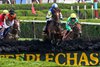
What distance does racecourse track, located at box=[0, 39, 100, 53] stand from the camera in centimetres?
Result: 1180

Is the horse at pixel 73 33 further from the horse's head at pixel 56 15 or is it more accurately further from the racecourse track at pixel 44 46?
the racecourse track at pixel 44 46

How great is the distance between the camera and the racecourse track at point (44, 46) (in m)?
11.8

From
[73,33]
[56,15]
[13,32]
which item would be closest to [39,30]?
[73,33]

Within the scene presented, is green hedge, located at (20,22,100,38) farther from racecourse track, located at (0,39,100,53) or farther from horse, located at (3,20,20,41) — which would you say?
racecourse track, located at (0,39,100,53)

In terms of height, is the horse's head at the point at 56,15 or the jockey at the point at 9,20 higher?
the horse's head at the point at 56,15

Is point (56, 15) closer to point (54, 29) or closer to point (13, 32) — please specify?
point (54, 29)

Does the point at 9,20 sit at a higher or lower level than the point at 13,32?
higher

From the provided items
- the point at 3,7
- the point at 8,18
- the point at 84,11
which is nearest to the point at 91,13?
the point at 84,11

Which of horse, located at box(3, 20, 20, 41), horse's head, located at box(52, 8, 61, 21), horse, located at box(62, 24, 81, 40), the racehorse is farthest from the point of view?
horse, located at box(62, 24, 81, 40)

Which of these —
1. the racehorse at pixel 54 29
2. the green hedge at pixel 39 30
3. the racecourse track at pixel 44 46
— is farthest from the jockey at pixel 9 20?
the green hedge at pixel 39 30

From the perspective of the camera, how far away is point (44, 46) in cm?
1198

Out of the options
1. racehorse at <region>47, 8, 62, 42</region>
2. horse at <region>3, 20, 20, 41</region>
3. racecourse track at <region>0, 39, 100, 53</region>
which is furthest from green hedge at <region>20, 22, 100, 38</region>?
racecourse track at <region>0, 39, 100, 53</region>

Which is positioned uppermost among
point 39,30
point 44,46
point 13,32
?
point 44,46

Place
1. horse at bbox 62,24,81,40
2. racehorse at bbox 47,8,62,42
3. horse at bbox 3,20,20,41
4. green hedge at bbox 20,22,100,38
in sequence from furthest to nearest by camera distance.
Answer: green hedge at bbox 20,22,100,38 < horse at bbox 62,24,81,40 < horse at bbox 3,20,20,41 < racehorse at bbox 47,8,62,42
